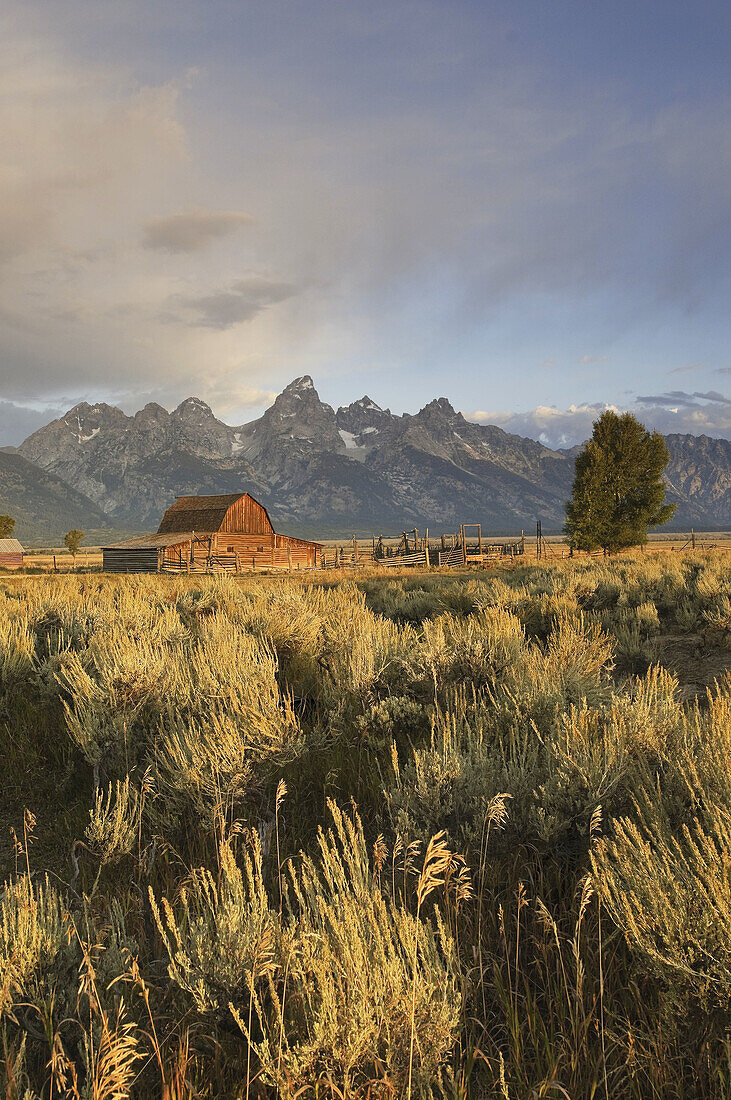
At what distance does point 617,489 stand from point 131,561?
30.6 meters

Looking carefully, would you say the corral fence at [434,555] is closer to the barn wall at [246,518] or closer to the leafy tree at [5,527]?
the barn wall at [246,518]

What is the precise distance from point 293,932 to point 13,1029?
109 centimetres

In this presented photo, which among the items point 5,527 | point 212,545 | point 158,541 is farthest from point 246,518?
point 5,527

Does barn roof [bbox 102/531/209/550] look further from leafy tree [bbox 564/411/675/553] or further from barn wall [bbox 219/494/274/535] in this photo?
leafy tree [bbox 564/411/675/553]

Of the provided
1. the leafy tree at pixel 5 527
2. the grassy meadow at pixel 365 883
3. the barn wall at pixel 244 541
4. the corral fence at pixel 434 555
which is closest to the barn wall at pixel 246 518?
the barn wall at pixel 244 541

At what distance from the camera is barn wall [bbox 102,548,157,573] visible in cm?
4062

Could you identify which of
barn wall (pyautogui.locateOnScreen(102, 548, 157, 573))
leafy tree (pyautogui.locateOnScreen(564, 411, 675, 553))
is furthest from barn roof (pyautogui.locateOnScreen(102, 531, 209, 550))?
leafy tree (pyautogui.locateOnScreen(564, 411, 675, 553))

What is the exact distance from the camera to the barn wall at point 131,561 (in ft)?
133

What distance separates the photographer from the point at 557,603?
10.3m

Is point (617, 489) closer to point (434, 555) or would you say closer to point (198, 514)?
point (434, 555)

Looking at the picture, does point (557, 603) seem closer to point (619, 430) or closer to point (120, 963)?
point (120, 963)

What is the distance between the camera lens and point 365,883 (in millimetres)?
2254

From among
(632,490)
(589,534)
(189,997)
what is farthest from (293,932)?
(632,490)

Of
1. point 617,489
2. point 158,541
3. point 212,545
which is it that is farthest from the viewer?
point 212,545
